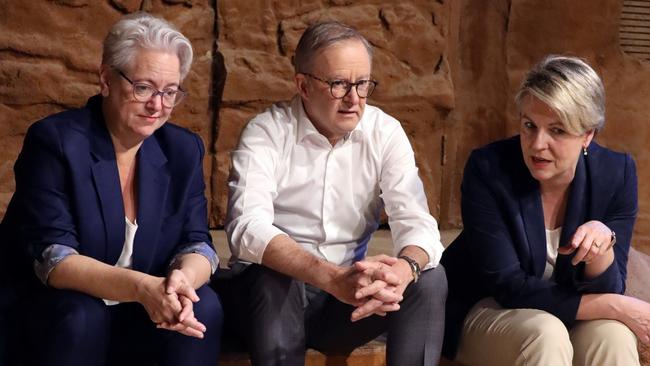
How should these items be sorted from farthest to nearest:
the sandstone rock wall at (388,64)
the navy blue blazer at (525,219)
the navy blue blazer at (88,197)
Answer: the sandstone rock wall at (388,64)
the navy blue blazer at (525,219)
the navy blue blazer at (88,197)

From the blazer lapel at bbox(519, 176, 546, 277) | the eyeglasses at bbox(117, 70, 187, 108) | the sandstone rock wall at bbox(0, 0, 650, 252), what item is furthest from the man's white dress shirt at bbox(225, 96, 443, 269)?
the sandstone rock wall at bbox(0, 0, 650, 252)

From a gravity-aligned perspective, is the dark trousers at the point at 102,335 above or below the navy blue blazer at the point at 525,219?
below

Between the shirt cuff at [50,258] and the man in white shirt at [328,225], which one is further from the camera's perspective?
the man in white shirt at [328,225]

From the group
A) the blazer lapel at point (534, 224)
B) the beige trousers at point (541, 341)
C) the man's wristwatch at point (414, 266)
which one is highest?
the blazer lapel at point (534, 224)

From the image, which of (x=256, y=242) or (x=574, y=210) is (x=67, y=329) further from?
(x=574, y=210)

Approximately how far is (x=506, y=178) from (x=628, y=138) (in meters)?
2.57

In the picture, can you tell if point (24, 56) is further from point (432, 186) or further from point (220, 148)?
point (432, 186)

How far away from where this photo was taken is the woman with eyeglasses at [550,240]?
2.63 m

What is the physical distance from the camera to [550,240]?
2834 millimetres

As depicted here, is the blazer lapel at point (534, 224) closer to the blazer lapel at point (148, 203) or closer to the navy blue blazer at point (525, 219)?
the navy blue blazer at point (525, 219)

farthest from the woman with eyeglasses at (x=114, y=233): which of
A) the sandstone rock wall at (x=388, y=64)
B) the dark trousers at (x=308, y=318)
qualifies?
the sandstone rock wall at (x=388, y=64)

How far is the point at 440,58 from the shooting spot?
15.6 ft

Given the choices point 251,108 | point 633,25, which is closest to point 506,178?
point 251,108

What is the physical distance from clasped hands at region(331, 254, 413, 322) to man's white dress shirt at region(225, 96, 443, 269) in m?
0.27
